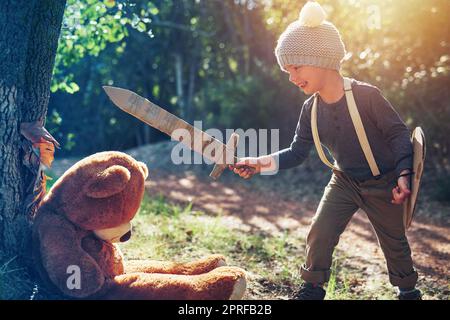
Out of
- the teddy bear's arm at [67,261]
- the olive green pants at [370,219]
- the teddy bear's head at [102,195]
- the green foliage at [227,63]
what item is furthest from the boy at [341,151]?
the green foliage at [227,63]

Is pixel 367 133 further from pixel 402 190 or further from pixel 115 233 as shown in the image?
pixel 115 233

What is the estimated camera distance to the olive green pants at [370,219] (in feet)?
9.93

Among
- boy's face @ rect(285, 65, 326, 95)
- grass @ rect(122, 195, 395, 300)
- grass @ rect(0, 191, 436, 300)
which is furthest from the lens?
grass @ rect(122, 195, 395, 300)

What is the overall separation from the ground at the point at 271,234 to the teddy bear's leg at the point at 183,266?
641mm

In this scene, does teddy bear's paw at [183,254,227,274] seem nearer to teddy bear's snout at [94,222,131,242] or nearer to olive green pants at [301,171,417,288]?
teddy bear's snout at [94,222,131,242]

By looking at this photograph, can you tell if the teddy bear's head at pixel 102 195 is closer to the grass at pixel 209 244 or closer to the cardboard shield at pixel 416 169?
the grass at pixel 209 244

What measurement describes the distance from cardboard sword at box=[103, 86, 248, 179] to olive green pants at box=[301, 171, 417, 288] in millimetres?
724

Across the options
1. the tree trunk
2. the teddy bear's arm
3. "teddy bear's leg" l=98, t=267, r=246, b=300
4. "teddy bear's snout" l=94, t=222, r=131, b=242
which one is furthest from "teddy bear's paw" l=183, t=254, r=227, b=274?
the tree trunk

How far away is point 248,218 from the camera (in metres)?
5.91

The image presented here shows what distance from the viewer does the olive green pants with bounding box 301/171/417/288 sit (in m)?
3.03

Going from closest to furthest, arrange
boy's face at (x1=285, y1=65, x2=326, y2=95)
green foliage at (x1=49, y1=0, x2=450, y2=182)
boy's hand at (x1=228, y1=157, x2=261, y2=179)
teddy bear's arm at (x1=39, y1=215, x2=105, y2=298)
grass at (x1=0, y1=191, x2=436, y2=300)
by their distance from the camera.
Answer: teddy bear's arm at (x1=39, y1=215, x2=105, y2=298)
boy's face at (x1=285, y1=65, x2=326, y2=95)
boy's hand at (x1=228, y1=157, x2=261, y2=179)
grass at (x1=0, y1=191, x2=436, y2=300)
green foliage at (x1=49, y1=0, x2=450, y2=182)

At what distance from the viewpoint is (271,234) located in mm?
5199

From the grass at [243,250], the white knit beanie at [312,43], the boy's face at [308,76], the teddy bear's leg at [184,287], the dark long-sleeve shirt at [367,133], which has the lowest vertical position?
the grass at [243,250]
